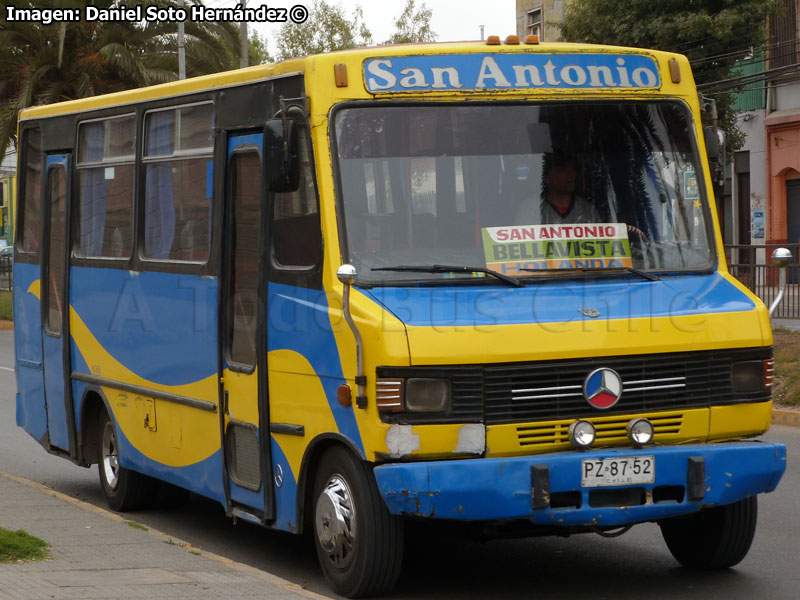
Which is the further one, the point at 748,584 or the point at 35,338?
the point at 35,338

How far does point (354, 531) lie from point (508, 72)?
236cm

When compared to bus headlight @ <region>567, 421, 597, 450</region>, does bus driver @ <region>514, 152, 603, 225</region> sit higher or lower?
higher

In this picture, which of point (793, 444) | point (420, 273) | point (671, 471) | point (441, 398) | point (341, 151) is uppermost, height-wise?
point (341, 151)

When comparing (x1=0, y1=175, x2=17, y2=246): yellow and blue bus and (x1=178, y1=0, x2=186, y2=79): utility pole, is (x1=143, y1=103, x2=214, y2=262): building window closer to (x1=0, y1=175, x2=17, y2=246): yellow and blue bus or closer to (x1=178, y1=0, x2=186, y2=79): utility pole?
(x1=178, y1=0, x2=186, y2=79): utility pole

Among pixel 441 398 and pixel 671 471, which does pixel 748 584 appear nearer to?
pixel 671 471

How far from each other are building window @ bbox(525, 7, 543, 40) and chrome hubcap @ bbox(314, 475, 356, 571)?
128 ft

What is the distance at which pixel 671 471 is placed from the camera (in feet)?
21.3

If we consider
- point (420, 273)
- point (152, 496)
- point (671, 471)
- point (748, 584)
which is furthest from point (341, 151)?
point (152, 496)

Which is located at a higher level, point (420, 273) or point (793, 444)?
point (420, 273)

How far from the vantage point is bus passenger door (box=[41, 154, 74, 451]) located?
1041 centimetres

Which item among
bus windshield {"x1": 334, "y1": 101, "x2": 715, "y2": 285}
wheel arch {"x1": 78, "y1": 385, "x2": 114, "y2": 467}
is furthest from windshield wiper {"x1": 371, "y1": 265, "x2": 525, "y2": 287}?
wheel arch {"x1": 78, "y1": 385, "x2": 114, "y2": 467}

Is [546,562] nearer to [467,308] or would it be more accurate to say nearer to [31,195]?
[467,308]

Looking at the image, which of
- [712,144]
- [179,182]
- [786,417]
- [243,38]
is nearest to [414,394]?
[712,144]

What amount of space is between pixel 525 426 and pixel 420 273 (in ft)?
2.96
